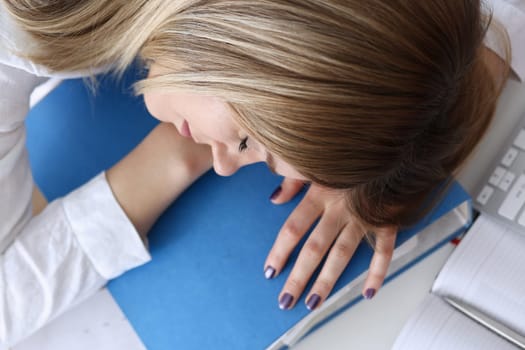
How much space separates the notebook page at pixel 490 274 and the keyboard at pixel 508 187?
0.01 m

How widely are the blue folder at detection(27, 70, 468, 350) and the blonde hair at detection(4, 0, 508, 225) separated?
0.62ft

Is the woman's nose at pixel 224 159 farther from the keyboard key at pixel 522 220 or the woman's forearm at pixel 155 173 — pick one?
the keyboard key at pixel 522 220

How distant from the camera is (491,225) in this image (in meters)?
0.56

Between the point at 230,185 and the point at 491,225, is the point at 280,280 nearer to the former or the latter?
the point at 230,185

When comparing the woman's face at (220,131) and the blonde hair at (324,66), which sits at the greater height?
the blonde hair at (324,66)

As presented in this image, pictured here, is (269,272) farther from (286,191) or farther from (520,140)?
(520,140)

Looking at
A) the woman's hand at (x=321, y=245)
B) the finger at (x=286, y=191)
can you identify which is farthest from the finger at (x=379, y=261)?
the finger at (x=286, y=191)

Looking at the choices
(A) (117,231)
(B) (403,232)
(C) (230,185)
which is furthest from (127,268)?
(B) (403,232)

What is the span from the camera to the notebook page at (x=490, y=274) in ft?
1.72

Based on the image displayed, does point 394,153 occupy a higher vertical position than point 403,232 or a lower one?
higher

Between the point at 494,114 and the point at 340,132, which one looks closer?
the point at 340,132

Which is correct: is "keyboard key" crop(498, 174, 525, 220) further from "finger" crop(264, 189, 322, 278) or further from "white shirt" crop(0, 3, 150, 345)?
"white shirt" crop(0, 3, 150, 345)

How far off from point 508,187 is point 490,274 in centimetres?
10

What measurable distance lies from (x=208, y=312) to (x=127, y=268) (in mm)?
106
